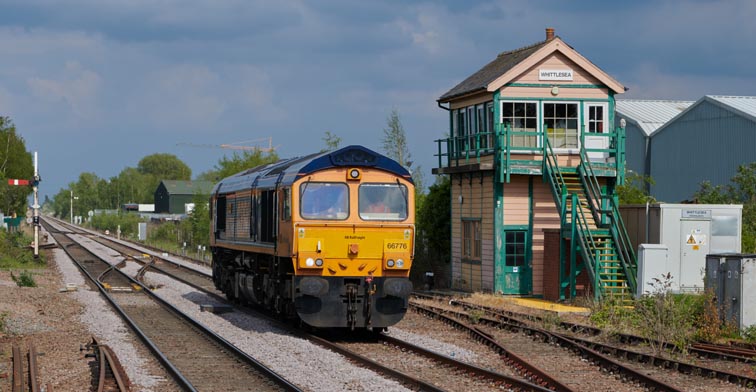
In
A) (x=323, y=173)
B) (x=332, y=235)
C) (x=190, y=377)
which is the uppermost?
Answer: (x=323, y=173)

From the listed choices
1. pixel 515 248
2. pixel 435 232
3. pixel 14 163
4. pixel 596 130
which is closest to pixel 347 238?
pixel 515 248

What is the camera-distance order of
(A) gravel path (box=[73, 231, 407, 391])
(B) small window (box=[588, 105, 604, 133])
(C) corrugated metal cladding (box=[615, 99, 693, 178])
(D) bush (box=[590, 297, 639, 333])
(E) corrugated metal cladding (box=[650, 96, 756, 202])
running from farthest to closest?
(C) corrugated metal cladding (box=[615, 99, 693, 178]), (E) corrugated metal cladding (box=[650, 96, 756, 202]), (B) small window (box=[588, 105, 604, 133]), (D) bush (box=[590, 297, 639, 333]), (A) gravel path (box=[73, 231, 407, 391])

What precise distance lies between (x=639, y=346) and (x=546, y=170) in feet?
→ 32.8

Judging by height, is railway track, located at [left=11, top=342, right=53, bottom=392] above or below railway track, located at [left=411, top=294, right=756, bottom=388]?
below

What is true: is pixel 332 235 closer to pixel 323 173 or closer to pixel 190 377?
pixel 323 173

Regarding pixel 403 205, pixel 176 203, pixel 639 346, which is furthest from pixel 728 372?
pixel 176 203

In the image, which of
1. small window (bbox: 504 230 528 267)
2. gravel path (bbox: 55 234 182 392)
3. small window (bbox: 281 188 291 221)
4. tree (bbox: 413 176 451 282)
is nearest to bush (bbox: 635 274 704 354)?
small window (bbox: 281 188 291 221)

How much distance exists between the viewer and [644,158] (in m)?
56.1

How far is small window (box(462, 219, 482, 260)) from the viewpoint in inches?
1104

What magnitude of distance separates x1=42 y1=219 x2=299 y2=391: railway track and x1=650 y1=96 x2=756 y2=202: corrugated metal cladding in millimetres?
29892

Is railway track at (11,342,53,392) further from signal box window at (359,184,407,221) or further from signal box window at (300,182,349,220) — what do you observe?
signal box window at (359,184,407,221)

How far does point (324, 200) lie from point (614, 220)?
8.87 metres

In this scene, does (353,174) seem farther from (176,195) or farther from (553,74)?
(176,195)

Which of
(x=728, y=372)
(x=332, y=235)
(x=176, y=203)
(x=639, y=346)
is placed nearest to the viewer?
(x=728, y=372)
